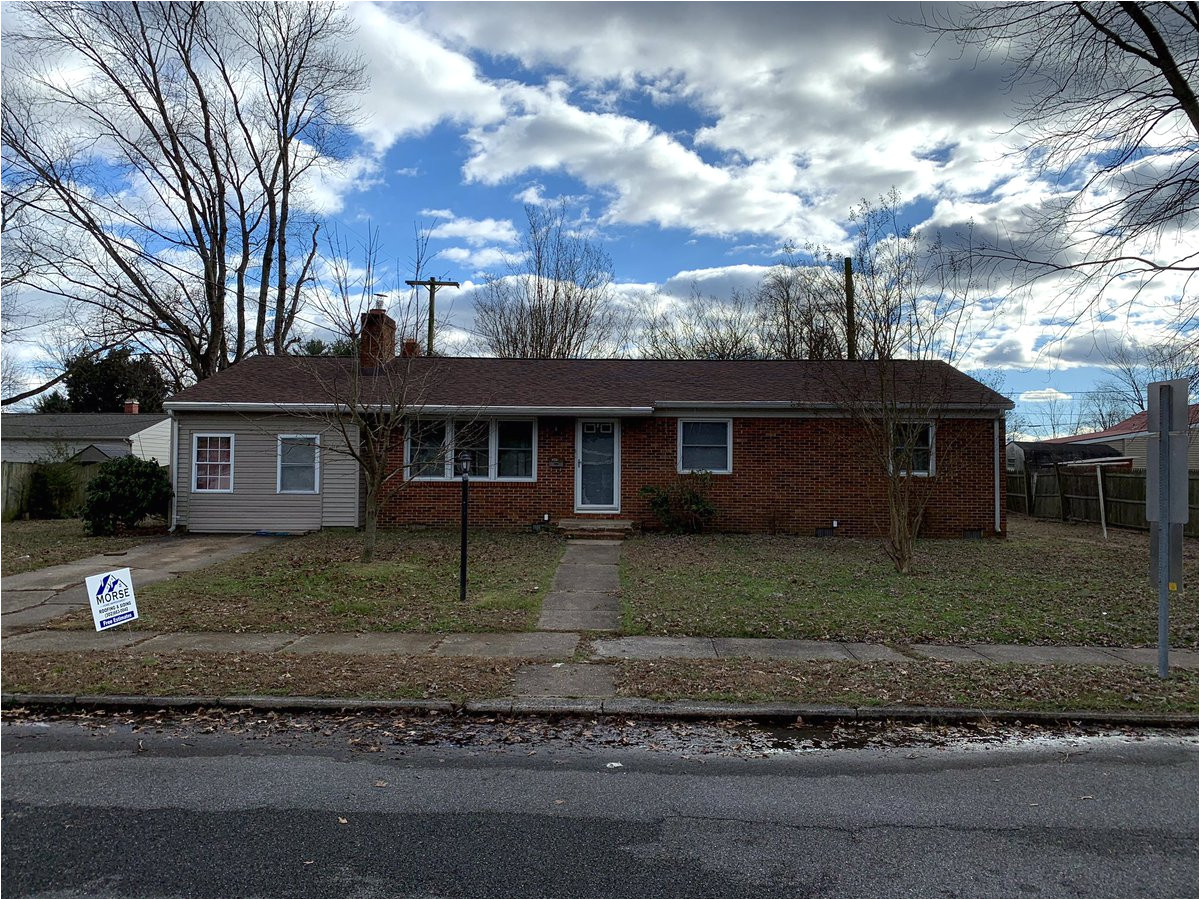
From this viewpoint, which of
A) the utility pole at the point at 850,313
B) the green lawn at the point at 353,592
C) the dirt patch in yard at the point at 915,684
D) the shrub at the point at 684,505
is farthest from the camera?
the utility pole at the point at 850,313

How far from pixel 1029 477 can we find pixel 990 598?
54.1ft

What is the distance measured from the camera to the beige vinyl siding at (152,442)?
3107cm

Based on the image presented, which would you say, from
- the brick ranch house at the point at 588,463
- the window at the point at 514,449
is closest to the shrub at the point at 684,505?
the brick ranch house at the point at 588,463

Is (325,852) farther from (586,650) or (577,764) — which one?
(586,650)

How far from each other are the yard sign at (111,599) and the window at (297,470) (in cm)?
895

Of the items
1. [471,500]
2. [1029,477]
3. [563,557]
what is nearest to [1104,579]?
[563,557]

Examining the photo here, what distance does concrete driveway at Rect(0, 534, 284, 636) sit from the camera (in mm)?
9320

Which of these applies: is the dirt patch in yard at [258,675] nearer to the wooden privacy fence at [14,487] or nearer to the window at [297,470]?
the window at [297,470]

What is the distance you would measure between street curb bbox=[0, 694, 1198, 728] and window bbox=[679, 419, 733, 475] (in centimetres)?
1117

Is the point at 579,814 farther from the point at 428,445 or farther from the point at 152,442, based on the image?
the point at 152,442

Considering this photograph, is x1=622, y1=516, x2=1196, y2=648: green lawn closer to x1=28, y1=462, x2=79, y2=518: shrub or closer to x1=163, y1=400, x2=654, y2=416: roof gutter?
x1=163, y1=400, x2=654, y2=416: roof gutter

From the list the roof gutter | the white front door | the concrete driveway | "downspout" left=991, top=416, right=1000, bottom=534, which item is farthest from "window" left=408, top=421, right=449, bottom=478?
"downspout" left=991, top=416, right=1000, bottom=534

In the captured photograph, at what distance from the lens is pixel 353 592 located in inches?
392

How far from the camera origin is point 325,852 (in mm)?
3689
